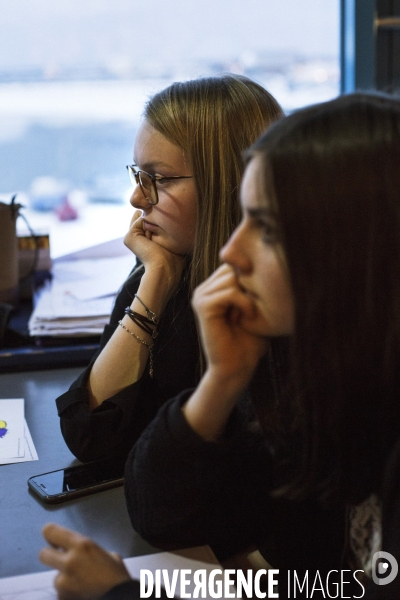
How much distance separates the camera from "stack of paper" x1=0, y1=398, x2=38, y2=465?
3.74ft

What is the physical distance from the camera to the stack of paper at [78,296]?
168 cm

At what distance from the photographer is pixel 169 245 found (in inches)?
53.3

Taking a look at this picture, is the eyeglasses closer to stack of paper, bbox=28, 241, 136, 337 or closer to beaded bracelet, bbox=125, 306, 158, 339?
beaded bracelet, bbox=125, 306, 158, 339

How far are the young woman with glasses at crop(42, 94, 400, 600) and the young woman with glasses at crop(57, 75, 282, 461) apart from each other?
0.26m

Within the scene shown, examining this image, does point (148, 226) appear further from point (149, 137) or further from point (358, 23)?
point (358, 23)

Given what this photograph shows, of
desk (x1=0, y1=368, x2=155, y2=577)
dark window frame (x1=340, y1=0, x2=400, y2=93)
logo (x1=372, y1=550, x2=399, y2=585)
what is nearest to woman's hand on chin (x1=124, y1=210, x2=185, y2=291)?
desk (x1=0, y1=368, x2=155, y2=577)

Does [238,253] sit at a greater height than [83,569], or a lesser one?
greater

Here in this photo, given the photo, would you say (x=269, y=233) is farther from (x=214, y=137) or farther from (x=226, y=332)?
(x=214, y=137)

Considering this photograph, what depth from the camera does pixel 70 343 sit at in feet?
5.49

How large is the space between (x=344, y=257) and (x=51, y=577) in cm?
49

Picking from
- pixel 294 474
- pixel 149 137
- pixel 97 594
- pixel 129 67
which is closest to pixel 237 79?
pixel 149 137

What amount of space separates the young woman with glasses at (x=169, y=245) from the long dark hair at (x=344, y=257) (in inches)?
16.7

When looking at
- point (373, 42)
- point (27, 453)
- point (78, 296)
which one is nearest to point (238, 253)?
point (27, 453)

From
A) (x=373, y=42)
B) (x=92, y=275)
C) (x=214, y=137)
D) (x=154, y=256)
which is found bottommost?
(x=92, y=275)
